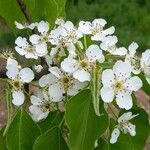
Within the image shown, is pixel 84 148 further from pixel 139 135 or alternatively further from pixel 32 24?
pixel 32 24

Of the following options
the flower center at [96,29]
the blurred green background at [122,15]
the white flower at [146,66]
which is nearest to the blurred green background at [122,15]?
the blurred green background at [122,15]

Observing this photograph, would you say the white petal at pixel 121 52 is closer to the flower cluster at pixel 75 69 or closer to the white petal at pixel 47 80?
the flower cluster at pixel 75 69

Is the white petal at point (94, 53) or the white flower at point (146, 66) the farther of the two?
the white flower at point (146, 66)

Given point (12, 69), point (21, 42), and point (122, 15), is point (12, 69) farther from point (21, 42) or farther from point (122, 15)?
point (122, 15)

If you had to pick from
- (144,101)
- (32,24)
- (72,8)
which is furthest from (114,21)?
(32,24)

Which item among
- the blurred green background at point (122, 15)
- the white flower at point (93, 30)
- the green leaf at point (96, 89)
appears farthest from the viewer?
the blurred green background at point (122, 15)

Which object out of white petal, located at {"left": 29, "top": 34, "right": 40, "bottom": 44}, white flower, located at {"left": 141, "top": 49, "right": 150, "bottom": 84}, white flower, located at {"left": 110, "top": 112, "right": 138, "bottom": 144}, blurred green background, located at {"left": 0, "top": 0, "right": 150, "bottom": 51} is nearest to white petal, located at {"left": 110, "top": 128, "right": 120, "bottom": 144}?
white flower, located at {"left": 110, "top": 112, "right": 138, "bottom": 144}
